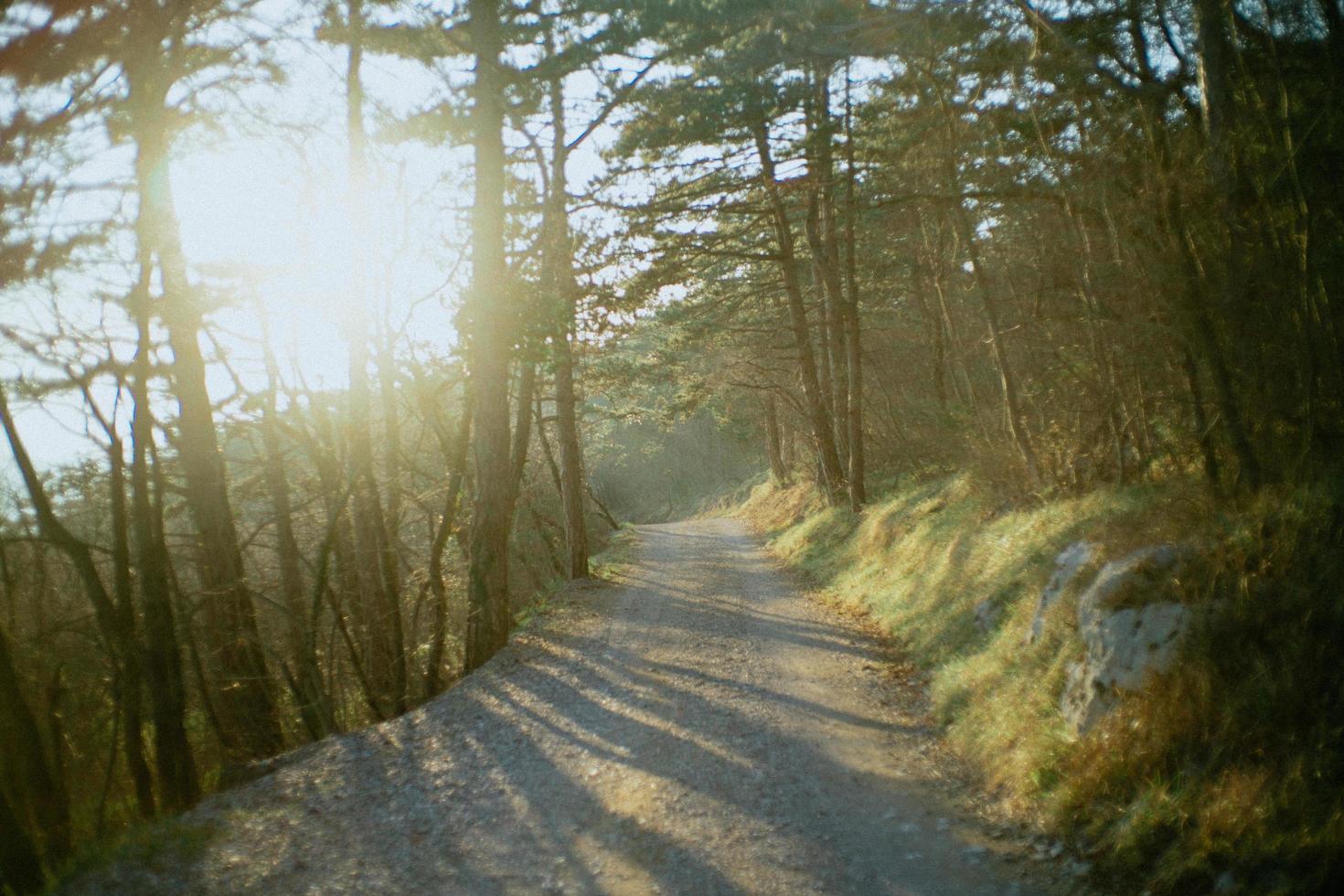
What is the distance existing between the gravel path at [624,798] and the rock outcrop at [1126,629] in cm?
→ 107

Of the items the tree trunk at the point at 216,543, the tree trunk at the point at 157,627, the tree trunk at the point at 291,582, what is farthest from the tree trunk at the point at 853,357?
the tree trunk at the point at 157,627

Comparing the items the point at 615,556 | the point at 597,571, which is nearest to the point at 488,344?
the point at 597,571

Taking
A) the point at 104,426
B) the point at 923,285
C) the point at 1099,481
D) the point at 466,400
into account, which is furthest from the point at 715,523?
the point at 104,426

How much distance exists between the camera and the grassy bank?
3.96 metres

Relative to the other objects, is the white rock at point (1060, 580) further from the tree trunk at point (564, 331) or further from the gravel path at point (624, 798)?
the tree trunk at point (564, 331)

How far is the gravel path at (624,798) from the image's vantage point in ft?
16.7

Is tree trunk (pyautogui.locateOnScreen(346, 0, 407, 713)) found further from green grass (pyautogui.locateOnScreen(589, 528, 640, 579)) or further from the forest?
green grass (pyautogui.locateOnScreen(589, 528, 640, 579))

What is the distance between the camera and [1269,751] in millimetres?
4273

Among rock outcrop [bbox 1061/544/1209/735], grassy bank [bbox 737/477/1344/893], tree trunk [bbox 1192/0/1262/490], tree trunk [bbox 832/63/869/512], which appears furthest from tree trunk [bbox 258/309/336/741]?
tree trunk [bbox 832/63/869/512]

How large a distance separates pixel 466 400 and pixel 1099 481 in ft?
27.1

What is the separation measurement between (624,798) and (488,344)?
720cm

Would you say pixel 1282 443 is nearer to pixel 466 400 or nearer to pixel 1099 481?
pixel 1099 481

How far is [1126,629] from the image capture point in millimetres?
5371

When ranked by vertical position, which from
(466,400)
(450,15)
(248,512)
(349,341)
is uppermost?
(450,15)
